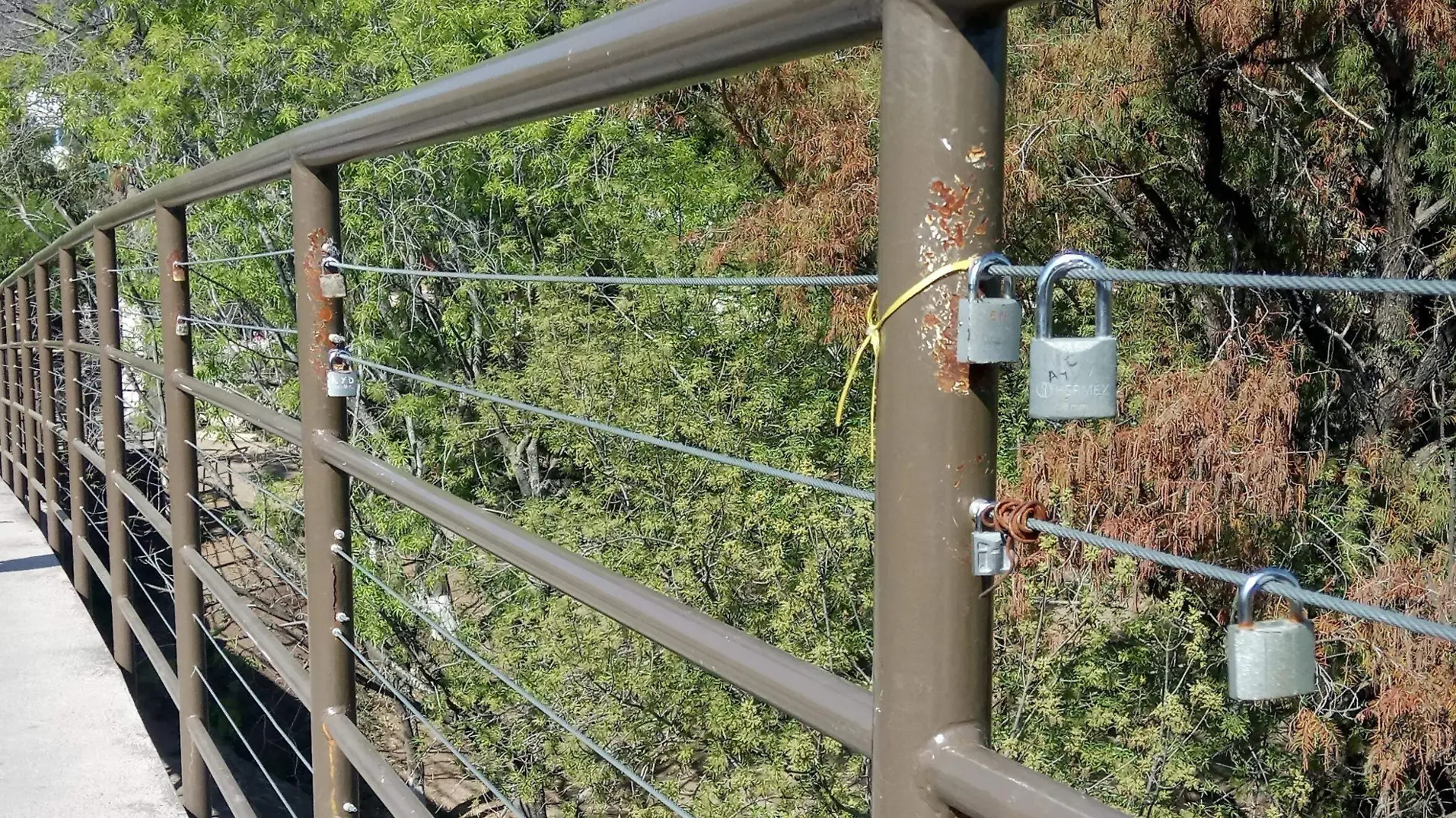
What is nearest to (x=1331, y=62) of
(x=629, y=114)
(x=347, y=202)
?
(x=629, y=114)

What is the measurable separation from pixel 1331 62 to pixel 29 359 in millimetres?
6395

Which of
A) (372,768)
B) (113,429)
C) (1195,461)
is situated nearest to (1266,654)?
(372,768)

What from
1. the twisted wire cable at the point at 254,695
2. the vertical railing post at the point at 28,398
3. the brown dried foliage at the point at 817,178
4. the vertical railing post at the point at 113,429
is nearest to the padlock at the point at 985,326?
the twisted wire cable at the point at 254,695

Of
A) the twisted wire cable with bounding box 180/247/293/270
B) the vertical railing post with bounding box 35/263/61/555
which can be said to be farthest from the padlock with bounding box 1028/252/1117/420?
the vertical railing post with bounding box 35/263/61/555

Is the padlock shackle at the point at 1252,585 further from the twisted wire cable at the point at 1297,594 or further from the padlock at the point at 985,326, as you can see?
the padlock at the point at 985,326

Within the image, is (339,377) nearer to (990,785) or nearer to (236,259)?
(236,259)

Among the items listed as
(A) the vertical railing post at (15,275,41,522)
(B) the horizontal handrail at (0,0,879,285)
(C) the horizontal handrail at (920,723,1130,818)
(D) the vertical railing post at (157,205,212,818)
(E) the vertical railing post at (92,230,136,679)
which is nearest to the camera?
(C) the horizontal handrail at (920,723,1130,818)

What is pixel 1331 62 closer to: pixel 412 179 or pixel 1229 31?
pixel 1229 31

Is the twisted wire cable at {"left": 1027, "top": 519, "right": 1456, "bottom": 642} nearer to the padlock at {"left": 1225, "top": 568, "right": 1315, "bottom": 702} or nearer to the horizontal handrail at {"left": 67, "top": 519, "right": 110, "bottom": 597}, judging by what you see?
the padlock at {"left": 1225, "top": 568, "right": 1315, "bottom": 702}

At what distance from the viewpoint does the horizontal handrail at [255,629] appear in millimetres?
1913

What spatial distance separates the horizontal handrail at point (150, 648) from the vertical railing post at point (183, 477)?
141mm

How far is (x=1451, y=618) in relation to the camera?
6281 millimetres

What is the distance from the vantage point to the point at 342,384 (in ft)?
5.49

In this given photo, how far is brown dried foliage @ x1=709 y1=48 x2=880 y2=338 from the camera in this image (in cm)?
758
